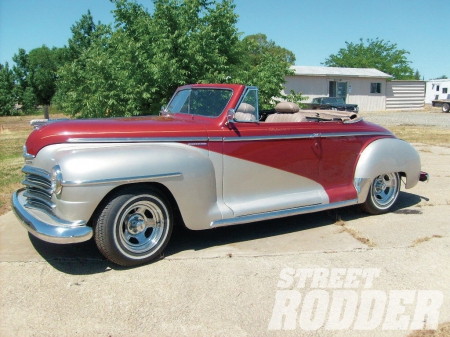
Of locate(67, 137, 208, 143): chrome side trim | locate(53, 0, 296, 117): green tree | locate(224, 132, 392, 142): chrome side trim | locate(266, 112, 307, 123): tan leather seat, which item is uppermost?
locate(53, 0, 296, 117): green tree

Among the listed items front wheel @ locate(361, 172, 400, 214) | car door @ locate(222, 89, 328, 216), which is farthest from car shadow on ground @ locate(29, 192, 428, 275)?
car door @ locate(222, 89, 328, 216)

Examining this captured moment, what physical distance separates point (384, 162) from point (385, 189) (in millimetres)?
462

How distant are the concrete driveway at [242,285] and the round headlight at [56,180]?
813 mm

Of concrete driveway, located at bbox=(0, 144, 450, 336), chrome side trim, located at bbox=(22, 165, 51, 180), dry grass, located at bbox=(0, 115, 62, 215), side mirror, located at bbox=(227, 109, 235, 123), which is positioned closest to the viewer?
concrete driveway, located at bbox=(0, 144, 450, 336)

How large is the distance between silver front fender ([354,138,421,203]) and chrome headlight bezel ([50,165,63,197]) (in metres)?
3.63

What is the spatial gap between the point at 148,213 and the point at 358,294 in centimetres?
205

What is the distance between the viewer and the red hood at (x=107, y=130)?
397 centimetres

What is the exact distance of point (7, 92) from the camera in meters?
37.3

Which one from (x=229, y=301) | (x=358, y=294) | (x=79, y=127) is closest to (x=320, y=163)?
(x=358, y=294)

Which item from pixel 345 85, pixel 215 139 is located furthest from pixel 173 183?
pixel 345 85

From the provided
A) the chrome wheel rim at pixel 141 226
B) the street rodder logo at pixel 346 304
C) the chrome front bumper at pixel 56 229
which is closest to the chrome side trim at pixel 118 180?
the chrome wheel rim at pixel 141 226

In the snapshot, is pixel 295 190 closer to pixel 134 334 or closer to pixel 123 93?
pixel 134 334

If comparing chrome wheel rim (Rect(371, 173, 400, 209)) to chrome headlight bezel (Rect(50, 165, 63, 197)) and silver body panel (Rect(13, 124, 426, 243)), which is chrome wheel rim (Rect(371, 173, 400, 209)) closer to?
silver body panel (Rect(13, 124, 426, 243))

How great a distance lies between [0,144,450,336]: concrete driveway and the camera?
320 centimetres
